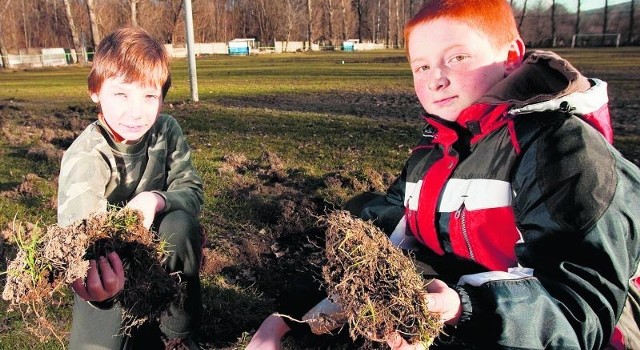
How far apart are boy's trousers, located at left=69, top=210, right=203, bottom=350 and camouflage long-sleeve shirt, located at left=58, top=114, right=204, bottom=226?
0.72 ft

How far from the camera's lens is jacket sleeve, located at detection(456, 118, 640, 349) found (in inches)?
66.6

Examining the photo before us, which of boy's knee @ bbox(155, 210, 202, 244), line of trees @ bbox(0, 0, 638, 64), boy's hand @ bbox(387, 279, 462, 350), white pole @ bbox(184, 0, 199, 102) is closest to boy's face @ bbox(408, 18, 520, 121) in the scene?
boy's hand @ bbox(387, 279, 462, 350)

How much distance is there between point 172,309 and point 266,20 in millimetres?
86939

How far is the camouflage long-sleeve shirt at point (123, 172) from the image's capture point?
2854 mm

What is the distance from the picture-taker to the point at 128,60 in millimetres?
3023

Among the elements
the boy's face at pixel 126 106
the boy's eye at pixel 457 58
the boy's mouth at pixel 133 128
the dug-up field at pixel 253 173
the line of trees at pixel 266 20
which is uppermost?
the line of trees at pixel 266 20

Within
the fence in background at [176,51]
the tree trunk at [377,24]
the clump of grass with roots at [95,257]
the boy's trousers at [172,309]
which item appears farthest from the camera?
the tree trunk at [377,24]

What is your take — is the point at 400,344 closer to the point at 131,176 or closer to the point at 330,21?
the point at 131,176

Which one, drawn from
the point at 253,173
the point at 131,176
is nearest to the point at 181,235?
the point at 131,176

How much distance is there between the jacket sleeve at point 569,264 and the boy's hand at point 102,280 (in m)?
1.57

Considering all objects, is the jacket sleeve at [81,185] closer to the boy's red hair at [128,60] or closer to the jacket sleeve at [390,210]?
the boy's red hair at [128,60]

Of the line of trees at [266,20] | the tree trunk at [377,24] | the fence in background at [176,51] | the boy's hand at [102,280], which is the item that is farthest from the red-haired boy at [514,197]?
the tree trunk at [377,24]

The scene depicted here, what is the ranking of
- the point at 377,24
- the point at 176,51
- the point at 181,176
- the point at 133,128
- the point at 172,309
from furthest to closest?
1. the point at 377,24
2. the point at 176,51
3. the point at 181,176
4. the point at 133,128
5. the point at 172,309

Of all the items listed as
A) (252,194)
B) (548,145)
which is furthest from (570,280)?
(252,194)
